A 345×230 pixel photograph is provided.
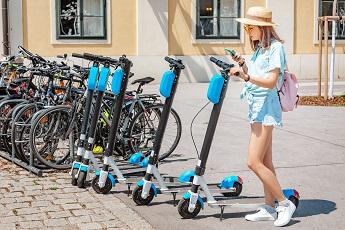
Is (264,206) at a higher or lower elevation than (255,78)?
lower

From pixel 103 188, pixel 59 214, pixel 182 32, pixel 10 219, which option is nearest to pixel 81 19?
pixel 182 32

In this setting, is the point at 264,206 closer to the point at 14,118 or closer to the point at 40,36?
the point at 14,118

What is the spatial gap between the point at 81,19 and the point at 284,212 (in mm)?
14083

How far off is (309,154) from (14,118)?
11.9 feet

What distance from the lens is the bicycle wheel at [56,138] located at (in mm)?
6941

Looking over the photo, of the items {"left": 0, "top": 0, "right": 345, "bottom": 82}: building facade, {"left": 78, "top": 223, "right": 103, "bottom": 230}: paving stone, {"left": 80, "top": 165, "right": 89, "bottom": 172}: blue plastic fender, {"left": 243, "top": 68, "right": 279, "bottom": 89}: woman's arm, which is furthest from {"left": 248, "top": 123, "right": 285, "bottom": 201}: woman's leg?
{"left": 0, "top": 0, "right": 345, "bottom": 82}: building facade

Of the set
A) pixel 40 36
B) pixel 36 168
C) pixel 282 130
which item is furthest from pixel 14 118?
pixel 40 36

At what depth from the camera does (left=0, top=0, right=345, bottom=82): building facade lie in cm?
1761

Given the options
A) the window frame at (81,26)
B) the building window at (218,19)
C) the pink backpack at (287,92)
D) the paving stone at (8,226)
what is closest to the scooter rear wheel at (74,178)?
the paving stone at (8,226)

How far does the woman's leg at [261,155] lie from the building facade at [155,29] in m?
13.3

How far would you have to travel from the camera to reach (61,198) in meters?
5.89

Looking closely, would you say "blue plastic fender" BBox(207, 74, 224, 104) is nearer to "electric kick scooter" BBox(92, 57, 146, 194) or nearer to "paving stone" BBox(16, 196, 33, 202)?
"electric kick scooter" BBox(92, 57, 146, 194)

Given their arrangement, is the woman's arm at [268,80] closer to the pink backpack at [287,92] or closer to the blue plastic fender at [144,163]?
the pink backpack at [287,92]

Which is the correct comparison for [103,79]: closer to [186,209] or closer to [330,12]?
[186,209]
